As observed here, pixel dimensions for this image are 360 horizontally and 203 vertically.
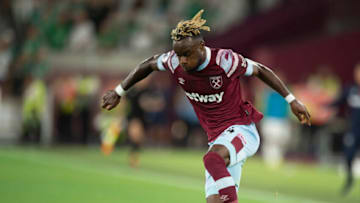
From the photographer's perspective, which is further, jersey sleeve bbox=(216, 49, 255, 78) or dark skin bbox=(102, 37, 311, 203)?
jersey sleeve bbox=(216, 49, 255, 78)

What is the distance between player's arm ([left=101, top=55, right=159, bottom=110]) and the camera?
6.58m

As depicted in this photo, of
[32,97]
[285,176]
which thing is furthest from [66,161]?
[32,97]

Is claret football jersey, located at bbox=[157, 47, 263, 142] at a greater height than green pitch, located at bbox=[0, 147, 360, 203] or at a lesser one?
greater

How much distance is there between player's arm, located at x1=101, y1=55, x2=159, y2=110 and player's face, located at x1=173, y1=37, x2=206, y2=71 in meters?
0.65

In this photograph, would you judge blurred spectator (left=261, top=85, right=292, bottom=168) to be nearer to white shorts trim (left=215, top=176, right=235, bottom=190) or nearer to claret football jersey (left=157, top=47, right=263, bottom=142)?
claret football jersey (left=157, top=47, right=263, bottom=142)

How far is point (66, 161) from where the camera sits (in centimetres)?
1608

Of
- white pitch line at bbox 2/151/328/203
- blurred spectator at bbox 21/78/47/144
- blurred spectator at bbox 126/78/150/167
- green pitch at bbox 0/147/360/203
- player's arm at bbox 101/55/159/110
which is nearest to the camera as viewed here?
player's arm at bbox 101/55/159/110

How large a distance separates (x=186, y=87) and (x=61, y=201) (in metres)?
3.63

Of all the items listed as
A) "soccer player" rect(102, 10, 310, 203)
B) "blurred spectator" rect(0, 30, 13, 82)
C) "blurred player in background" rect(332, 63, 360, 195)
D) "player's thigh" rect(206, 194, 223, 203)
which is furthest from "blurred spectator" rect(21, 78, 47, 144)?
"player's thigh" rect(206, 194, 223, 203)

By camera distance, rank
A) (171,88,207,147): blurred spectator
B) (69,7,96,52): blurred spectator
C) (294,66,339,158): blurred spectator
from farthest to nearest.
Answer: (69,7,96,52): blurred spectator, (171,88,207,147): blurred spectator, (294,66,339,158): blurred spectator

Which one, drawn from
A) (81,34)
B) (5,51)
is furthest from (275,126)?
(5,51)

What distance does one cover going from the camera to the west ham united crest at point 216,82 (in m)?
6.12

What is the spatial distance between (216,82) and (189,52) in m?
0.43

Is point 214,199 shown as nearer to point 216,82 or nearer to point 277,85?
point 216,82
